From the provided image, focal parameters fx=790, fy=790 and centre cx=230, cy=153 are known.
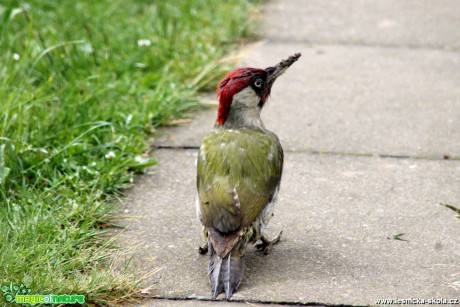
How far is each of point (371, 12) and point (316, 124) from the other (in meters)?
3.32

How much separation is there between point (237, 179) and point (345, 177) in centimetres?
148

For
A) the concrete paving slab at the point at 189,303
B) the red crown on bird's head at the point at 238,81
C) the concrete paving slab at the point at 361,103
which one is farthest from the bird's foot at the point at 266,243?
the concrete paving slab at the point at 361,103

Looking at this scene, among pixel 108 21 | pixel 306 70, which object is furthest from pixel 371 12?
pixel 108 21

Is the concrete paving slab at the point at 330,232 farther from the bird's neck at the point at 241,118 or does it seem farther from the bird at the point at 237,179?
the bird's neck at the point at 241,118

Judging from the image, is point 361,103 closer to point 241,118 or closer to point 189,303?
point 241,118

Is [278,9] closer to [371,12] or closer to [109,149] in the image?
[371,12]

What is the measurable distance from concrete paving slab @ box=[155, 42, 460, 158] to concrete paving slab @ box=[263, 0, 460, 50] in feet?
0.95

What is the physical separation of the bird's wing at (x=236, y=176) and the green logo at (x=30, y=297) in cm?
83

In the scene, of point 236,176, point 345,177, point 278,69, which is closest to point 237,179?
point 236,176

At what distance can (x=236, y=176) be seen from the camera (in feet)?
15.1

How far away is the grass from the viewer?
15.0ft

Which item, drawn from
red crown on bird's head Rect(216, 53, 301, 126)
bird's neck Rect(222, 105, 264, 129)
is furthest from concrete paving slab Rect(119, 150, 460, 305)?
red crown on bird's head Rect(216, 53, 301, 126)

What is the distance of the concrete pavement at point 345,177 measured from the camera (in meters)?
4.51

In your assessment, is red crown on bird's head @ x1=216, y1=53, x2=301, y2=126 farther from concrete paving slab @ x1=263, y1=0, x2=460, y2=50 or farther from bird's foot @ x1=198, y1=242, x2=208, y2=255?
concrete paving slab @ x1=263, y1=0, x2=460, y2=50
